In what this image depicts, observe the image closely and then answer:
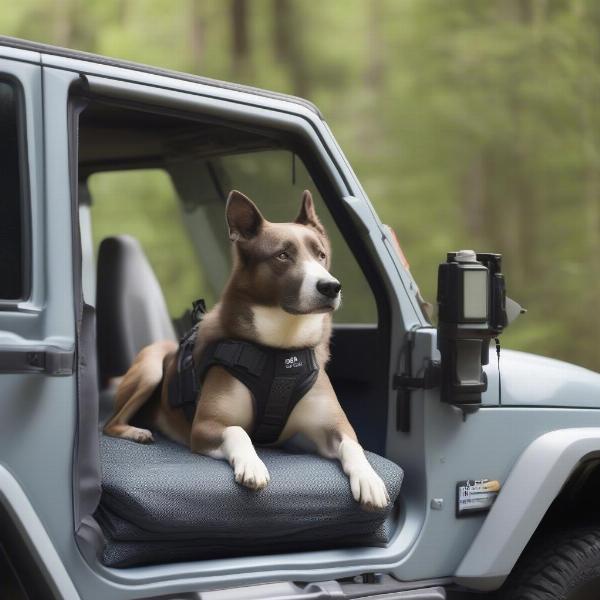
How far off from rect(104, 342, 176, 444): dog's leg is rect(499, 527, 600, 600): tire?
1.35 meters

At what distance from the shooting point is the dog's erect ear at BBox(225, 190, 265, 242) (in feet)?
10.5

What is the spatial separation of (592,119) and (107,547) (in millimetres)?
10908

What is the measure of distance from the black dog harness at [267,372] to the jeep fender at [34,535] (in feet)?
2.78

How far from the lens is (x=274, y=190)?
3750mm

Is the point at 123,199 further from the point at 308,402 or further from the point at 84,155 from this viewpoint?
the point at 308,402

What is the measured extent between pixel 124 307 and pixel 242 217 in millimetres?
1483

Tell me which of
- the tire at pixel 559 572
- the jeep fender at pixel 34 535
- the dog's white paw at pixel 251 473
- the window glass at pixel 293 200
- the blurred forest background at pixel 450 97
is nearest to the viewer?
the jeep fender at pixel 34 535

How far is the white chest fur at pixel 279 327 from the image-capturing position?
126 inches

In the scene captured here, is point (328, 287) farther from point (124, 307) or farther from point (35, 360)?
point (124, 307)

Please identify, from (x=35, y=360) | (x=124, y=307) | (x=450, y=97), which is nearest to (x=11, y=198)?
(x=35, y=360)

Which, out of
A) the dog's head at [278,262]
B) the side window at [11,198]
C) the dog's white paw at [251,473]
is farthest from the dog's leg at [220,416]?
the side window at [11,198]

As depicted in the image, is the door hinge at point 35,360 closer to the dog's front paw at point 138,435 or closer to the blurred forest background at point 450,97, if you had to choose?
the dog's front paw at point 138,435

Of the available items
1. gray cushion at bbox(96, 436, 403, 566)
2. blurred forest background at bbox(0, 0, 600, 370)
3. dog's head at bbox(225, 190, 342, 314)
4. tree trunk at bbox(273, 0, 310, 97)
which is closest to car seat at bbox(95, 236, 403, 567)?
gray cushion at bbox(96, 436, 403, 566)

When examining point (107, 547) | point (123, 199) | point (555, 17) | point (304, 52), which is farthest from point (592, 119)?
point (107, 547)
